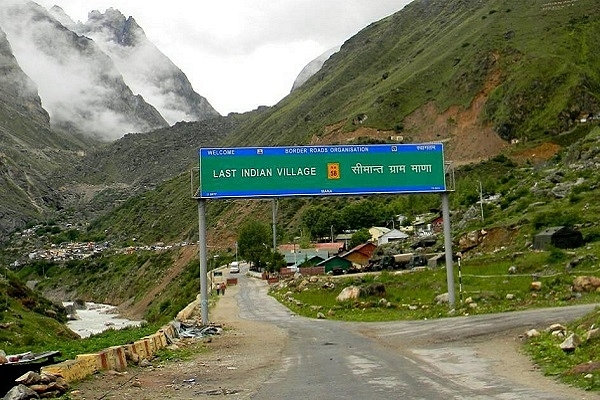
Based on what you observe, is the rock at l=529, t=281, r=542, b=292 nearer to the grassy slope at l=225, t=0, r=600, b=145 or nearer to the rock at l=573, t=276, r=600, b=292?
the rock at l=573, t=276, r=600, b=292

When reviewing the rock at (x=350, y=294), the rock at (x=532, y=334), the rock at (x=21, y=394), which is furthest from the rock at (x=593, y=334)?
the rock at (x=350, y=294)

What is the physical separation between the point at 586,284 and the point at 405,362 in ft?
47.9

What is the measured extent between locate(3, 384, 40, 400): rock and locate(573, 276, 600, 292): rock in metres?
21.9

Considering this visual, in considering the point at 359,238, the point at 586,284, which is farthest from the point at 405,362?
the point at 359,238

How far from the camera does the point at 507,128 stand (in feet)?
347

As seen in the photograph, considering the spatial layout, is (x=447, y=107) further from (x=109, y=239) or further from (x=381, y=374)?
(x=381, y=374)

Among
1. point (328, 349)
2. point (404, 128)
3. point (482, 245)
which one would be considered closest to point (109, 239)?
point (404, 128)

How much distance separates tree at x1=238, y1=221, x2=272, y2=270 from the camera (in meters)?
96.2

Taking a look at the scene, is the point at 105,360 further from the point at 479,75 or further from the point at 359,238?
the point at 479,75

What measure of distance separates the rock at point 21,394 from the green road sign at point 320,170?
18.5m

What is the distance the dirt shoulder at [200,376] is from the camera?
479 inches

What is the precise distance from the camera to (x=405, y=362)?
15.0 metres

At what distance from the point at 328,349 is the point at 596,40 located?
115m

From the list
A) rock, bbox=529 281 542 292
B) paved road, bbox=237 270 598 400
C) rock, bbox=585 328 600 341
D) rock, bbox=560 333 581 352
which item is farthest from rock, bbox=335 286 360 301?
rock, bbox=585 328 600 341
